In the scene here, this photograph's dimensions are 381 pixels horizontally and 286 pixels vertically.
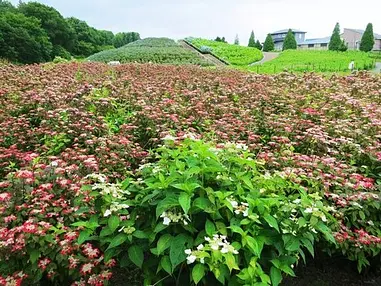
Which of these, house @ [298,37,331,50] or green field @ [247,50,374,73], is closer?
green field @ [247,50,374,73]

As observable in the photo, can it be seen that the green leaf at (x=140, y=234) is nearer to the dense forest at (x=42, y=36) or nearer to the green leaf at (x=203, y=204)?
the green leaf at (x=203, y=204)

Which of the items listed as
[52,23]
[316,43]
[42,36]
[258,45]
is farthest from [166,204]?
[316,43]

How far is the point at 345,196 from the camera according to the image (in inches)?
84.4

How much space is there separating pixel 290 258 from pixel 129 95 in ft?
10.9

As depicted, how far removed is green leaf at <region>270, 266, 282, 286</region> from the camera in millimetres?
1492

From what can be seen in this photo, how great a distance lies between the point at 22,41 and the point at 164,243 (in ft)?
86.9

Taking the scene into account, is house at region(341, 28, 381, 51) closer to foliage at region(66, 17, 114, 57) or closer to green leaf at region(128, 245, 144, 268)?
foliage at region(66, 17, 114, 57)

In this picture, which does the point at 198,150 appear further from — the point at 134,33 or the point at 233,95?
the point at 134,33

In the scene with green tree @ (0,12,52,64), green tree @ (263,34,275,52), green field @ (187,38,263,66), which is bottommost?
green tree @ (263,34,275,52)

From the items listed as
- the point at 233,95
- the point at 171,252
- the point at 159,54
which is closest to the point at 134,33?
the point at 159,54

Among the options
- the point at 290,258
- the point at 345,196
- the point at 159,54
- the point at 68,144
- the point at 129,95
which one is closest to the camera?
the point at 290,258

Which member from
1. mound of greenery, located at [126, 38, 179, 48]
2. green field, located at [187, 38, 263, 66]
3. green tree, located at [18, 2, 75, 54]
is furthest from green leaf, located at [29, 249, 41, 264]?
green tree, located at [18, 2, 75, 54]

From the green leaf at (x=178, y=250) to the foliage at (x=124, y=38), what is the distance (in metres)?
50.8

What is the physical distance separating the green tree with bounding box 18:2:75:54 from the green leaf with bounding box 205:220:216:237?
35.1 metres
